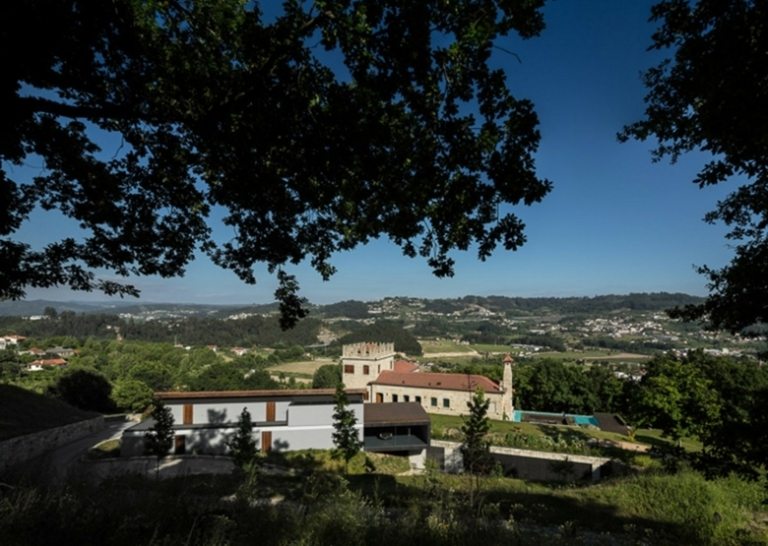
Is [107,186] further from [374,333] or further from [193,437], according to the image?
[374,333]

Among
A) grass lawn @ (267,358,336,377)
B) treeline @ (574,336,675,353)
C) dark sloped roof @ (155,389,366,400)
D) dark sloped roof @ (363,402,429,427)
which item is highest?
dark sloped roof @ (155,389,366,400)

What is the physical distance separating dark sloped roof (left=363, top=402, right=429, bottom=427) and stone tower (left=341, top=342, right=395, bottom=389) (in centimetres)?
2294

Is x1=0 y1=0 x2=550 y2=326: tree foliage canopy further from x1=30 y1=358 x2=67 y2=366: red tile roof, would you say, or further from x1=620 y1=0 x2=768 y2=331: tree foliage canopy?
x1=30 y1=358 x2=67 y2=366: red tile roof

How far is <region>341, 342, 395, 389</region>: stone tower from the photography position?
186 ft

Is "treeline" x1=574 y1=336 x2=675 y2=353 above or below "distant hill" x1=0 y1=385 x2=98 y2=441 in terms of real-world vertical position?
below

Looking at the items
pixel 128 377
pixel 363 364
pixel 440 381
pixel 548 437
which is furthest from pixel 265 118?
pixel 128 377

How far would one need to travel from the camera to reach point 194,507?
5.25m

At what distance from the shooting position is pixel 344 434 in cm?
2541

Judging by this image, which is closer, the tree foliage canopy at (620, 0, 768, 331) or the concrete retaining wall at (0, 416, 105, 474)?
the tree foliage canopy at (620, 0, 768, 331)

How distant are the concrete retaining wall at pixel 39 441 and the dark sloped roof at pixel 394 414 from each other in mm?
20916

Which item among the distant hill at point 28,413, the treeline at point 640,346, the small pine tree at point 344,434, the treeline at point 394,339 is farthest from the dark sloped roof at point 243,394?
the treeline at point 640,346

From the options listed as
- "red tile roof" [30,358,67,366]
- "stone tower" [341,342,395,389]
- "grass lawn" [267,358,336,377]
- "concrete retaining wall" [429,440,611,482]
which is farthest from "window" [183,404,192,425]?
"red tile roof" [30,358,67,366]

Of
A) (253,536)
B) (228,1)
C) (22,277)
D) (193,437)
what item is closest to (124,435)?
(193,437)

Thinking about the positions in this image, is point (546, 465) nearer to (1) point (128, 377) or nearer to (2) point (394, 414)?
(2) point (394, 414)
